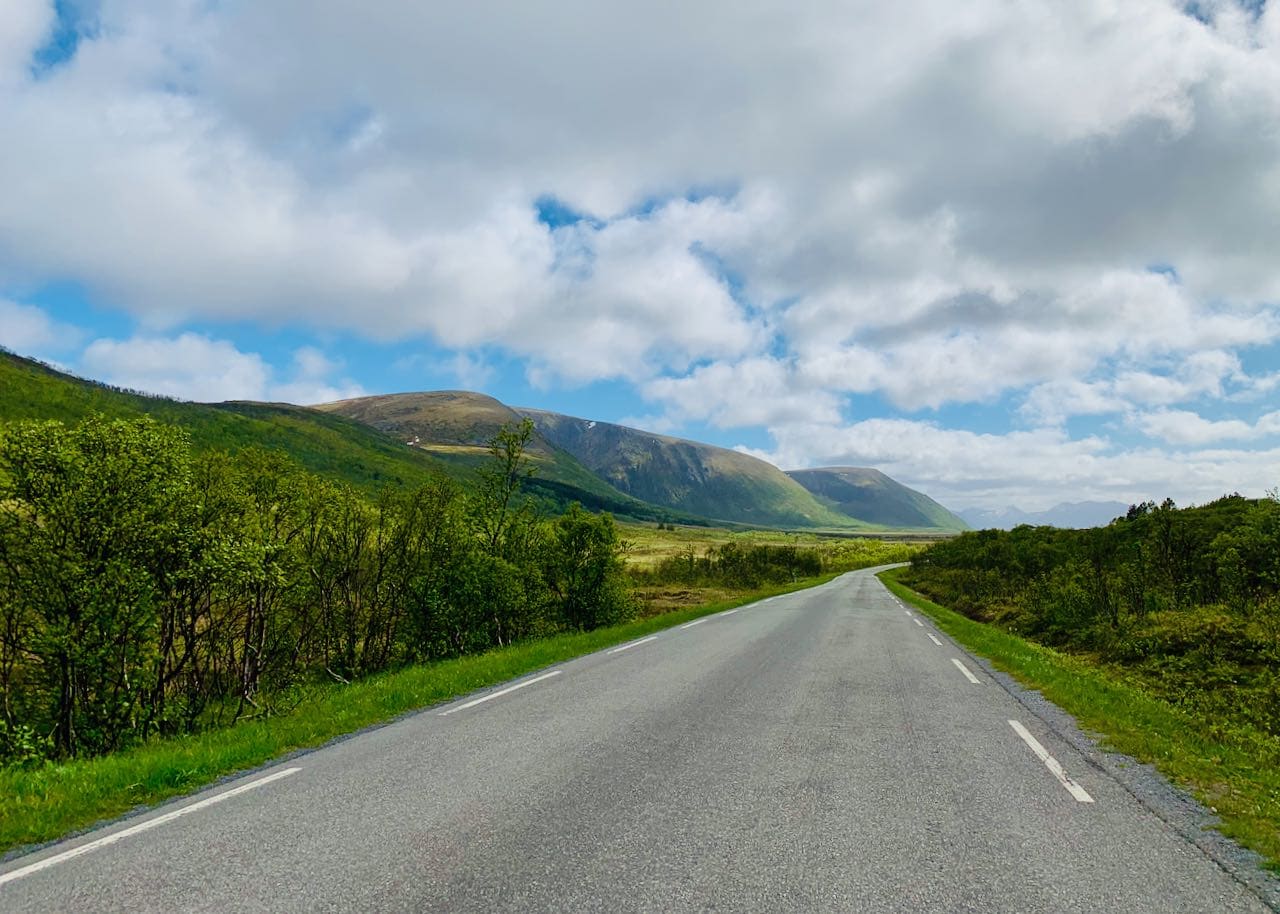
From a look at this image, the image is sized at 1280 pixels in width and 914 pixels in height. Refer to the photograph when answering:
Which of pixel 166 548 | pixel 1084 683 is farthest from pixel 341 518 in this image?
pixel 1084 683

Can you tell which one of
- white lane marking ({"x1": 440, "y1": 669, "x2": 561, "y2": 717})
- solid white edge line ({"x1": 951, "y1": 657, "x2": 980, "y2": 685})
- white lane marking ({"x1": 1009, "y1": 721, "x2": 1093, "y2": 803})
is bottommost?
white lane marking ({"x1": 440, "y1": 669, "x2": 561, "y2": 717})

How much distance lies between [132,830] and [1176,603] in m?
26.9

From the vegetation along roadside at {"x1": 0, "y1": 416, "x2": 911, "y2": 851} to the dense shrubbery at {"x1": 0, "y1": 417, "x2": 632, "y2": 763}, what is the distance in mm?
47

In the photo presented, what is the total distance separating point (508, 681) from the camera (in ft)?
41.8

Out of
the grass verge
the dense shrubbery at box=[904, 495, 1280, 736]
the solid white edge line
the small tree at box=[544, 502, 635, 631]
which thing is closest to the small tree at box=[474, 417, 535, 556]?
the small tree at box=[544, 502, 635, 631]

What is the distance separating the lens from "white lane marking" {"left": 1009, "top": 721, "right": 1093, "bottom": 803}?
6.19 m

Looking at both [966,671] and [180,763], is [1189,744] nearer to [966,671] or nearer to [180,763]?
[966,671]

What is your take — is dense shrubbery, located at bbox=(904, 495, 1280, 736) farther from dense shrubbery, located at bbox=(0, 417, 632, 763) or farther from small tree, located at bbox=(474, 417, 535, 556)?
small tree, located at bbox=(474, 417, 535, 556)

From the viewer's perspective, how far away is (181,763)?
7.24 metres

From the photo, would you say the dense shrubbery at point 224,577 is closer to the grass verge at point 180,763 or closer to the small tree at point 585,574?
the small tree at point 585,574

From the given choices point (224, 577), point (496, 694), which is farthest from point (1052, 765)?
point (224, 577)

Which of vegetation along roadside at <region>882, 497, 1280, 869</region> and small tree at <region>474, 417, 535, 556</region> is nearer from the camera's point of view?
vegetation along roadside at <region>882, 497, 1280, 869</region>

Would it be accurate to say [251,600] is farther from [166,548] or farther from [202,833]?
[202,833]

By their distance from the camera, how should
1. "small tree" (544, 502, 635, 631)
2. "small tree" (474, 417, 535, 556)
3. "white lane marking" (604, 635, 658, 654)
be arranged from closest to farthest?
"white lane marking" (604, 635, 658, 654) < "small tree" (474, 417, 535, 556) < "small tree" (544, 502, 635, 631)
